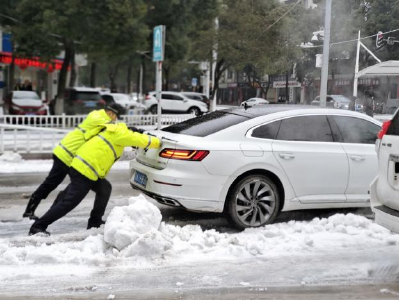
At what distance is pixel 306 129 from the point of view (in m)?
6.33

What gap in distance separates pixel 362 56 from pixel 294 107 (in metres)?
2.79

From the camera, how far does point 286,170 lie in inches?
236

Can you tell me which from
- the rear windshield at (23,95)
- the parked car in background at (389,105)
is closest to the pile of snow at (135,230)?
the parked car in background at (389,105)

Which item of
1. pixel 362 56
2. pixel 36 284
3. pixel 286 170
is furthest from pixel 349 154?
pixel 36 284

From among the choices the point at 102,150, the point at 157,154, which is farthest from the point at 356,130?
the point at 102,150

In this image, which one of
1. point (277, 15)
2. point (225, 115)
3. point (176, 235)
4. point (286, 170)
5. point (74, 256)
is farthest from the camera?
point (277, 15)

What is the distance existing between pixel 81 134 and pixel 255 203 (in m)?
2.13

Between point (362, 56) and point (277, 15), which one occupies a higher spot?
point (277, 15)

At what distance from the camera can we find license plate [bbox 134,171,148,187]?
6060 millimetres

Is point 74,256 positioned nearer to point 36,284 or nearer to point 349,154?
point 36,284

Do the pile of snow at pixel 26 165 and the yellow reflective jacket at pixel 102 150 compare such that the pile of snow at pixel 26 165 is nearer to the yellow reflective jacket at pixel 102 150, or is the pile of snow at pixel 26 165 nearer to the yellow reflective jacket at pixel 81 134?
the yellow reflective jacket at pixel 81 134

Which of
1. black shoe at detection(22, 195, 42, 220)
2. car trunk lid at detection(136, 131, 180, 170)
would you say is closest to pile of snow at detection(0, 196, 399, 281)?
car trunk lid at detection(136, 131, 180, 170)

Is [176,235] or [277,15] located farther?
[277,15]

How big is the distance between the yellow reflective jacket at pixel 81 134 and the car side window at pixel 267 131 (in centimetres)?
172
